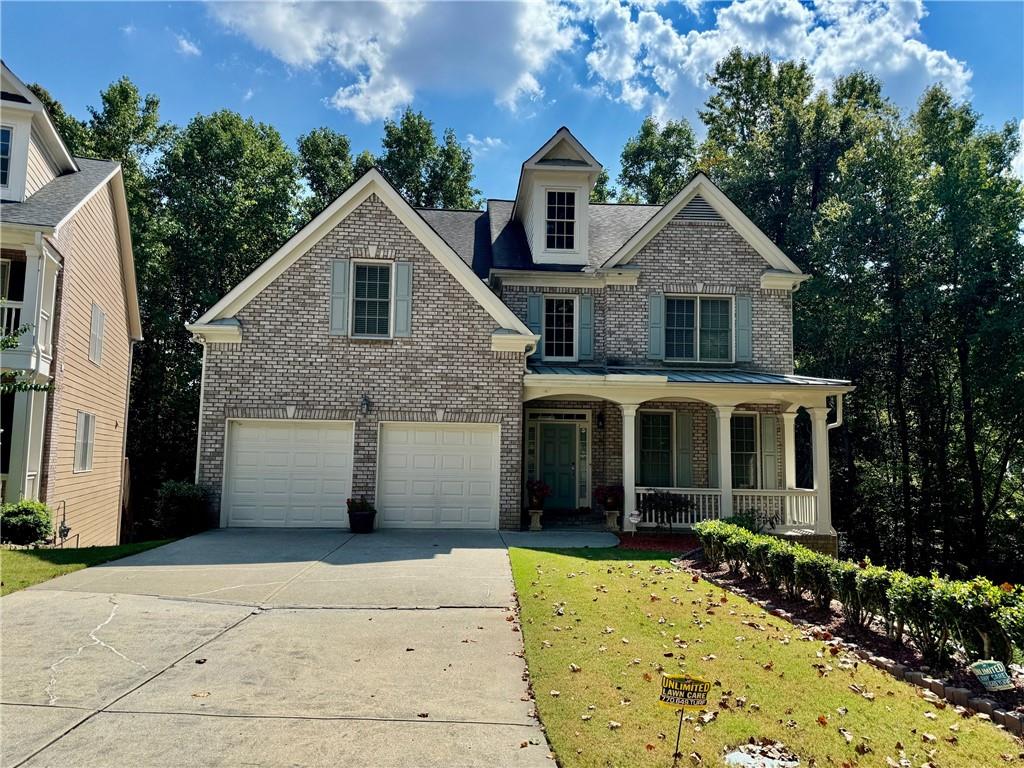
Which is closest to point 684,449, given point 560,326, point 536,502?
point 560,326

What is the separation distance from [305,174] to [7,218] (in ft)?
71.2

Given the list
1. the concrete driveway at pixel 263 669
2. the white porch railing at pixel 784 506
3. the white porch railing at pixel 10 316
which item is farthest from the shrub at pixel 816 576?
the white porch railing at pixel 10 316

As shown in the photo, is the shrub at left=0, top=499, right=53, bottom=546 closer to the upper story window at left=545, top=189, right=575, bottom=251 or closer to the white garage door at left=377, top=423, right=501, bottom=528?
the white garage door at left=377, top=423, right=501, bottom=528

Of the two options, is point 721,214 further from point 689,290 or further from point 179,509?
point 179,509

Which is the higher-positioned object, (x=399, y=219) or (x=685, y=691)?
(x=399, y=219)

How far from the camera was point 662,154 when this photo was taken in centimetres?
3353

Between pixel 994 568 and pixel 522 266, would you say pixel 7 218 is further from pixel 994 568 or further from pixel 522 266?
pixel 994 568

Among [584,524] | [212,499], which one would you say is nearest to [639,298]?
[584,524]

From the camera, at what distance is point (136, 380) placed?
91.9 ft

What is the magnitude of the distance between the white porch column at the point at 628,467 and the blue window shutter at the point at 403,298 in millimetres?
4973

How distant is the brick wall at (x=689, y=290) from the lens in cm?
1678

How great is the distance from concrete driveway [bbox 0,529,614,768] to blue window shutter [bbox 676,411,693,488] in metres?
8.55

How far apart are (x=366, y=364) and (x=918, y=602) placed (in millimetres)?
10686

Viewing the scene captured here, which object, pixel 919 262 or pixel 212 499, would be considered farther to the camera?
pixel 919 262
